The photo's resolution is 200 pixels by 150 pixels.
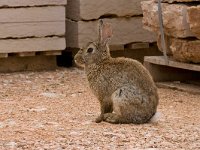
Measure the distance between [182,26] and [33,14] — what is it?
2.31 meters

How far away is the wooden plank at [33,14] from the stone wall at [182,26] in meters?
1.53

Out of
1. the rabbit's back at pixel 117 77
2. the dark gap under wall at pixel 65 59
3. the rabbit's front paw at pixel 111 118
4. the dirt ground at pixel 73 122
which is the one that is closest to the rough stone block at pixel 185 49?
the dirt ground at pixel 73 122

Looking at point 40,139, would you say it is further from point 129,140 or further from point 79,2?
point 79,2

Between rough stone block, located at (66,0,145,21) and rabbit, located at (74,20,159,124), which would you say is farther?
rough stone block, located at (66,0,145,21)

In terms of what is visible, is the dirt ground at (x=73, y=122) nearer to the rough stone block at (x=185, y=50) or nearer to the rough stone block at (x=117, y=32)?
the rough stone block at (x=185, y=50)

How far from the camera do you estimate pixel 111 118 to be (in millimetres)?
6285

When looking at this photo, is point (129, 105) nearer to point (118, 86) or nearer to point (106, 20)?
point (118, 86)

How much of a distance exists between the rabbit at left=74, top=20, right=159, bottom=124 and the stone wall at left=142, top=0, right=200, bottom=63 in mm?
1657

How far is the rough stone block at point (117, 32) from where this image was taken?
9.80m

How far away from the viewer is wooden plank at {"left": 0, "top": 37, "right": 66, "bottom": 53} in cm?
953

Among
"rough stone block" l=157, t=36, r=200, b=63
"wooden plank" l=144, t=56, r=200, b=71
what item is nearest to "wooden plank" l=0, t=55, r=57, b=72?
"wooden plank" l=144, t=56, r=200, b=71

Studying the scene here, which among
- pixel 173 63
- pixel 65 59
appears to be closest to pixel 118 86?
pixel 173 63

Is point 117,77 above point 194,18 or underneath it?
underneath

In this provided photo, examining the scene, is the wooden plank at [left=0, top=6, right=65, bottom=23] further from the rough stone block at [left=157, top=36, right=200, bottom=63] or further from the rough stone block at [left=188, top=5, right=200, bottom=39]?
the rough stone block at [left=188, top=5, right=200, bottom=39]
